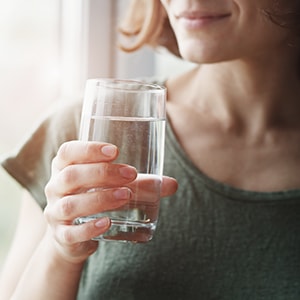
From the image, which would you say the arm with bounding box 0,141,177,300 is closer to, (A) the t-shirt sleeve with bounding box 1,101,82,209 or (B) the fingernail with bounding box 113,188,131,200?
(B) the fingernail with bounding box 113,188,131,200

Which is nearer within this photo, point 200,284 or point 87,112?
point 87,112

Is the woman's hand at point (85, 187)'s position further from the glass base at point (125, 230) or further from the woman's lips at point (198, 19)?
the woman's lips at point (198, 19)

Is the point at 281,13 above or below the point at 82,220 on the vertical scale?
above

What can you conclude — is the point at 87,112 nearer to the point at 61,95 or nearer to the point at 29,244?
the point at 29,244

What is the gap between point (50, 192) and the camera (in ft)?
2.85

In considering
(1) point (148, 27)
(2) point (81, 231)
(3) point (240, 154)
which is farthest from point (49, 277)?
(1) point (148, 27)

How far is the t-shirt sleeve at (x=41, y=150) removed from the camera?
3.81 ft

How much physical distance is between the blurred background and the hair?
0.37ft

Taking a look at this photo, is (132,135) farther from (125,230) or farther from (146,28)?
(146,28)

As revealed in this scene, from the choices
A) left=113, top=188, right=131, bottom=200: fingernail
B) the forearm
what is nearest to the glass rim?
left=113, top=188, right=131, bottom=200: fingernail

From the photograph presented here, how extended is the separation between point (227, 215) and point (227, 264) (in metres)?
0.08

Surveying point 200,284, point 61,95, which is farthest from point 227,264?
point 61,95

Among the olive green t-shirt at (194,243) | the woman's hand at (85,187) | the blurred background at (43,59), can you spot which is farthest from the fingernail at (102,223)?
the blurred background at (43,59)

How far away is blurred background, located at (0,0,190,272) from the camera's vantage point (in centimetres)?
135
